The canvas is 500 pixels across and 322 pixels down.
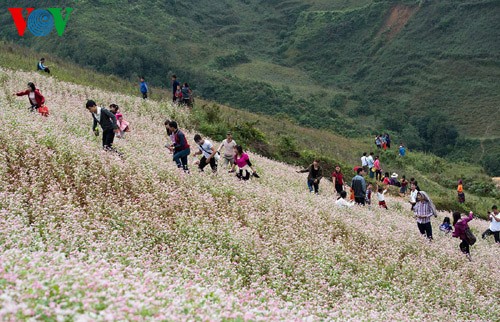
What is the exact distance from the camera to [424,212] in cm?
1561

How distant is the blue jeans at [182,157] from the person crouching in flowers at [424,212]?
669 cm

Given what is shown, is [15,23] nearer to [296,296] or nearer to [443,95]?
[443,95]

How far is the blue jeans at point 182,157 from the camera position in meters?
15.0

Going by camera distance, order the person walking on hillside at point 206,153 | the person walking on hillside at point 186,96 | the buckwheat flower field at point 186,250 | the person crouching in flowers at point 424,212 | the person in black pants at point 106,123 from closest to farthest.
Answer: the buckwheat flower field at point 186,250 → the person in black pants at point 106,123 → the person walking on hillside at point 206,153 → the person crouching in flowers at point 424,212 → the person walking on hillside at point 186,96

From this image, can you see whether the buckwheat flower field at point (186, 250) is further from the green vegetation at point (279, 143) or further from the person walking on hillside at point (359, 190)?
the green vegetation at point (279, 143)

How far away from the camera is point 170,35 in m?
98.0

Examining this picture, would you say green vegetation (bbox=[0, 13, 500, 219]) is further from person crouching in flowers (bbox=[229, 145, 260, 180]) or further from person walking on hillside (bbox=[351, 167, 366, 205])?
person crouching in flowers (bbox=[229, 145, 260, 180])

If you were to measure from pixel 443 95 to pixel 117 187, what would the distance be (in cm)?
8788

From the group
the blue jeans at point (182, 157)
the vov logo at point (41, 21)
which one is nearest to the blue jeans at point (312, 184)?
the blue jeans at point (182, 157)

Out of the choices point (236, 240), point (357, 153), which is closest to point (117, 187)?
point (236, 240)

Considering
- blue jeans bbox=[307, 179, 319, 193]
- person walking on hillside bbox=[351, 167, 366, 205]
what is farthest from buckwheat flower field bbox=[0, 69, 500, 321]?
blue jeans bbox=[307, 179, 319, 193]

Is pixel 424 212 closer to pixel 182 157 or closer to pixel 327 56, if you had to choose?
pixel 182 157

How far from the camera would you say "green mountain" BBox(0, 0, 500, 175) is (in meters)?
78.8

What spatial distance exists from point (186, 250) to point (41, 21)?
8534 centimetres
